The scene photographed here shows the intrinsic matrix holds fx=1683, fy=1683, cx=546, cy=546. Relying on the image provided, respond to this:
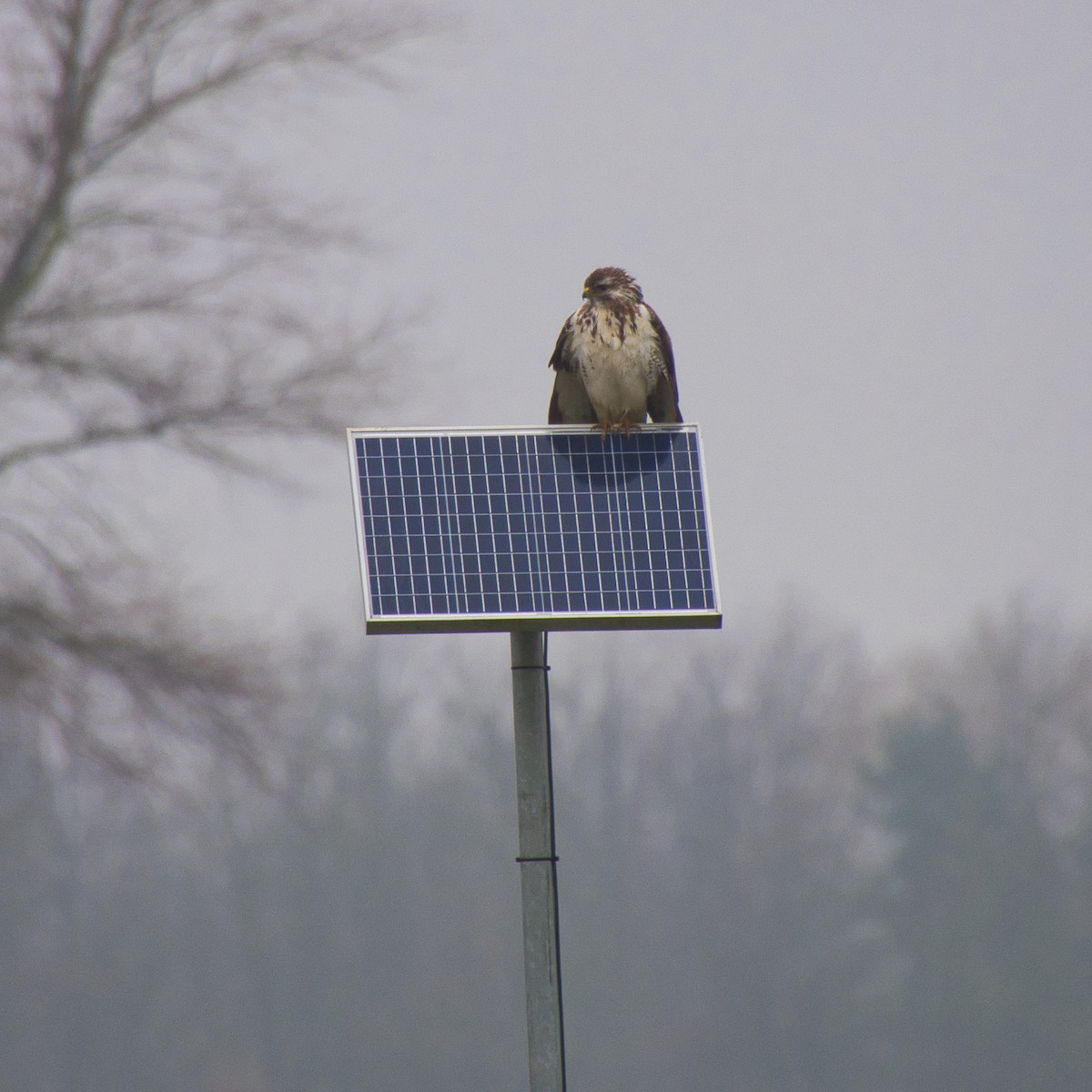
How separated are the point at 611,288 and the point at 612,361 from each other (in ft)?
1.53

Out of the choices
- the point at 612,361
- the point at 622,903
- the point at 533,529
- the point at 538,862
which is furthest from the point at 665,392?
the point at 622,903

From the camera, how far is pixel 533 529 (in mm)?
4375

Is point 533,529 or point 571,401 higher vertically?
point 571,401

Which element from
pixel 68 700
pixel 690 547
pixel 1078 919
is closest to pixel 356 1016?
pixel 1078 919

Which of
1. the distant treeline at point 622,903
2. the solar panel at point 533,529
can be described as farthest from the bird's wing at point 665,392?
the distant treeline at point 622,903

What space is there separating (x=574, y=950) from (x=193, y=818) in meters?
9.29

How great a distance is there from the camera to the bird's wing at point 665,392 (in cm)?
499

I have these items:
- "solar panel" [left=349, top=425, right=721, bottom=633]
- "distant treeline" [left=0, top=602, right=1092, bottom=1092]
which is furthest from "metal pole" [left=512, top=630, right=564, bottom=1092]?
"distant treeline" [left=0, top=602, right=1092, bottom=1092]

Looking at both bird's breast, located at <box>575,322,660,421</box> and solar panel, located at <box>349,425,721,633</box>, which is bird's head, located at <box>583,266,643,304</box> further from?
solar panel, located at <box>349,425,721,633</box>

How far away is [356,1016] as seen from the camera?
38312 mm

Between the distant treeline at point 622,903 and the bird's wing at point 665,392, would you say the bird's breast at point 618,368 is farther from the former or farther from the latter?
the distant treeline at point 622,903

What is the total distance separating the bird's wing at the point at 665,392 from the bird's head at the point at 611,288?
131mm

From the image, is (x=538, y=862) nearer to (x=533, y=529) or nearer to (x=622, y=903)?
(x=533, y=529)

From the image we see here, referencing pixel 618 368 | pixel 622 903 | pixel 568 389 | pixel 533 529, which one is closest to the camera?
pixel 533 529
